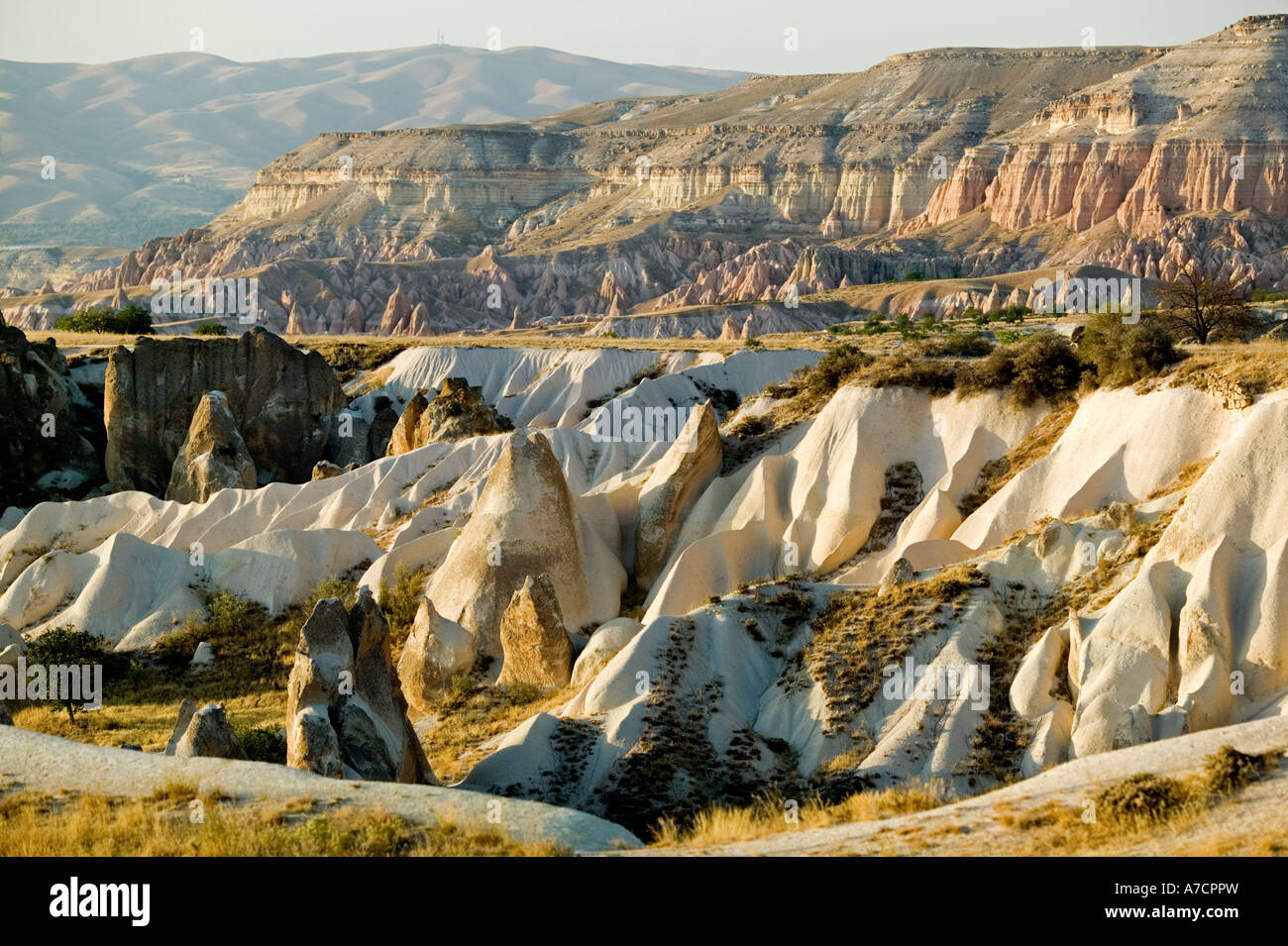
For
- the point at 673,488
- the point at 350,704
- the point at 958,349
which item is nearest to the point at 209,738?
the point at 350,704

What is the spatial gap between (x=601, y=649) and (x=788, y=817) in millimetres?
11277

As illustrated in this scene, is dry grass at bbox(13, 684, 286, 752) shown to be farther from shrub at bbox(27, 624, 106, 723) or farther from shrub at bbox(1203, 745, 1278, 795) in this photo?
shrub at bbox(1203, 745, 1278, 795)

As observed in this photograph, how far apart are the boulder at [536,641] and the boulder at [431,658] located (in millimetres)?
1148

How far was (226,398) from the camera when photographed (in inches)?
2559

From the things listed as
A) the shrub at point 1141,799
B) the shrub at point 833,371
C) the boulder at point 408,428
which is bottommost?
the boulder at point 408,428

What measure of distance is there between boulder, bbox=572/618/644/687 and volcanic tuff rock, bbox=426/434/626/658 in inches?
155

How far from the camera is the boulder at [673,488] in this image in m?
37.4

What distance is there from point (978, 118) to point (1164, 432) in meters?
173

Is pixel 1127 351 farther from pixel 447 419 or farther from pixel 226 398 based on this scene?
pixel 226 398

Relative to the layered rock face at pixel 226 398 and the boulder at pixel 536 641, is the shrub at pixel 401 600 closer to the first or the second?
the boulder at pixel 536 641

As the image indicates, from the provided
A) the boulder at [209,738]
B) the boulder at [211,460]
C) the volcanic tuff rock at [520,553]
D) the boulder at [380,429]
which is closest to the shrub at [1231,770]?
the boulder at [209,738]

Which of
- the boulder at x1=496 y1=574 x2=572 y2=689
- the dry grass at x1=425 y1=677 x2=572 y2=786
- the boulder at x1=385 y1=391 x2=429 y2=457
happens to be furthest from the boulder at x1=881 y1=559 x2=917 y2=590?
the boulder at x1=385 y1=391 x2=429 y2=457

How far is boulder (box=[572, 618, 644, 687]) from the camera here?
95.8ft

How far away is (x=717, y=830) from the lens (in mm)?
17219
